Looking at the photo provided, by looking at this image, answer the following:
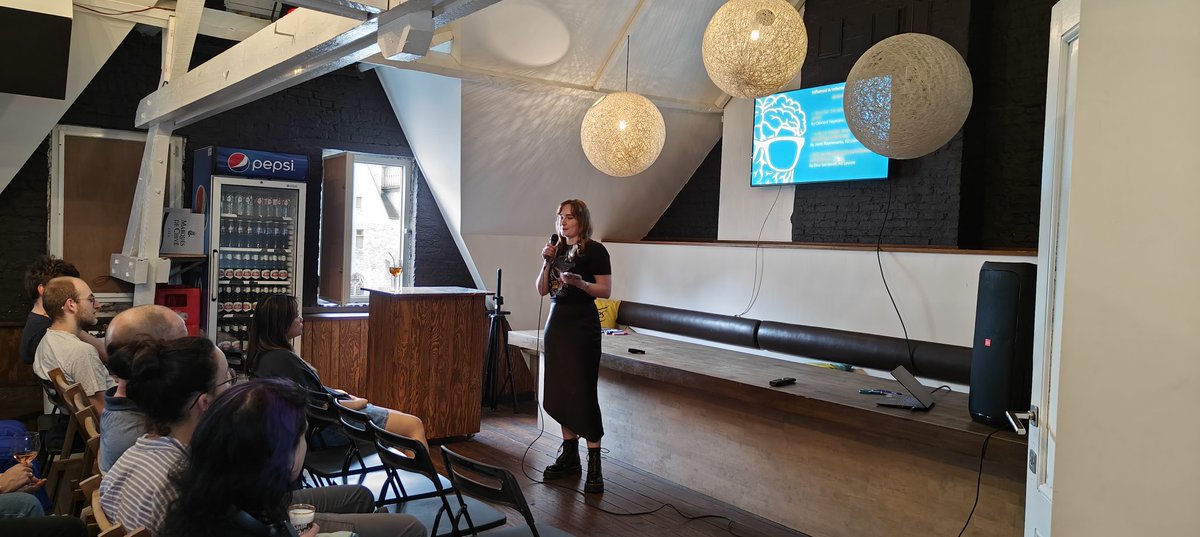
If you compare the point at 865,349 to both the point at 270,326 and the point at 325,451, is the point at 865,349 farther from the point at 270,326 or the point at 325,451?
the point at 270,326

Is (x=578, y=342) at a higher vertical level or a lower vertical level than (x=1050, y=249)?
lower

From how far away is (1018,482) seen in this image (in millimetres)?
3049

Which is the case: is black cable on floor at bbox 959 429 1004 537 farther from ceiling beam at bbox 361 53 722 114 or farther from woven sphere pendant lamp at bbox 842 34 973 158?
ceiling beam at bbox 361 53 722 114

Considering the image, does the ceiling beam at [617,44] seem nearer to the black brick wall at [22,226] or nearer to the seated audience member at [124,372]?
the seated audience member at [124,372]

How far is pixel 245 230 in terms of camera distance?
Answer: 621 centimetres

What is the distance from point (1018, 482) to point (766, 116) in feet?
12.9

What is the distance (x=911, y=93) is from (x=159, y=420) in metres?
3.08

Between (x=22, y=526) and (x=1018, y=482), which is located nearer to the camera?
(x=22, y=526)

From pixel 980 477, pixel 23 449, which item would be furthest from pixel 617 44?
pixel 23 449

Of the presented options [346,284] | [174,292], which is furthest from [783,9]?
[174,292]

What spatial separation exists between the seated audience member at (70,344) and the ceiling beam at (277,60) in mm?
1243

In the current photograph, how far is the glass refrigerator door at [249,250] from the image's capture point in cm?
605

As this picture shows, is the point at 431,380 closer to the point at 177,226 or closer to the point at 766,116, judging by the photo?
the point at 177,226

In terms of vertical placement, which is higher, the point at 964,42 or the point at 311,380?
the point at 964,42
